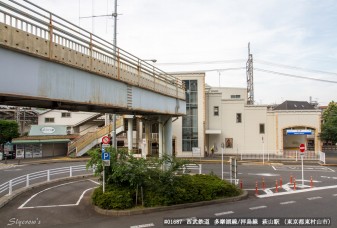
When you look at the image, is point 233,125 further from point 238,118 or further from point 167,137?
point 167,137

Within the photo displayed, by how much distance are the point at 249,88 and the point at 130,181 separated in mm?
48367

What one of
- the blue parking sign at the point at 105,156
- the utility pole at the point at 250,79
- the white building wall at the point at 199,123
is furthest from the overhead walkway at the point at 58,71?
the utility pole at the point at 250,79

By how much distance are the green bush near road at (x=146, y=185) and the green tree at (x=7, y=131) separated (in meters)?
30.4

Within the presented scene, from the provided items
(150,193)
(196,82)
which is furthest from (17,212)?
(196,82)

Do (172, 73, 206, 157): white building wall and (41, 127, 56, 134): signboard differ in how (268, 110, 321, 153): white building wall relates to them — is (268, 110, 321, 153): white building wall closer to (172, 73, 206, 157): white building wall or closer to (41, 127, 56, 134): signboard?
(172, 73, 206, 157): white building wall

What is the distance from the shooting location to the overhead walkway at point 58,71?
938cm

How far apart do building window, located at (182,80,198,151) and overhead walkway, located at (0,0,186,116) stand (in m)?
27.8

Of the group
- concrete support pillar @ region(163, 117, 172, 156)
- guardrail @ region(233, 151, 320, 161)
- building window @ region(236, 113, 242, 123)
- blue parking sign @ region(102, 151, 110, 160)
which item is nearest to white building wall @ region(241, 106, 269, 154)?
building window @ region(236, 113, 242, 123)

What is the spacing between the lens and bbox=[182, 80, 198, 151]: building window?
4571cm

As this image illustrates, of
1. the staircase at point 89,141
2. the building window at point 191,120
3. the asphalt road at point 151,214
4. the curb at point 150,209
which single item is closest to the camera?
the asphalt road at point 151,214

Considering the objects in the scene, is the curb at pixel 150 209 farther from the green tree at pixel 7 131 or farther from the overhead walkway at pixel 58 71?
the green tree at pixel 7 131

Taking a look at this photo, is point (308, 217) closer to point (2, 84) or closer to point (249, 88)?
point (2, 84)

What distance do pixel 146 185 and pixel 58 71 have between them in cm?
760

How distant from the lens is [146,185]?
16188 mm
